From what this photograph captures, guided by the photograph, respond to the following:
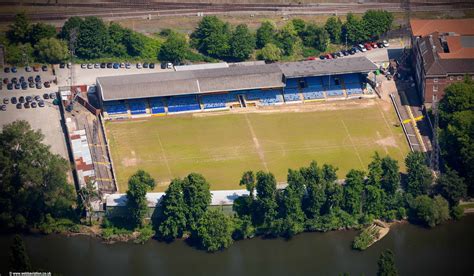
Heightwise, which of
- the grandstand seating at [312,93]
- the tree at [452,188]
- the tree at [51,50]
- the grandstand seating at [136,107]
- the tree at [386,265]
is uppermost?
the tree at [51,50]

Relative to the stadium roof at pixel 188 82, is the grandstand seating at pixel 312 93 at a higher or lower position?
lower

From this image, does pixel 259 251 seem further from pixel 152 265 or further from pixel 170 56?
pixel 170 56

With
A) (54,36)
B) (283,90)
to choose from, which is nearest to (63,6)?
(54,36)

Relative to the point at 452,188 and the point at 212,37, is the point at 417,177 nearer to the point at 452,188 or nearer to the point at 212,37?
the point at 452,188

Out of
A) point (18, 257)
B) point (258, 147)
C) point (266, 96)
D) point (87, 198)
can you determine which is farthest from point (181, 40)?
point (18, 257)

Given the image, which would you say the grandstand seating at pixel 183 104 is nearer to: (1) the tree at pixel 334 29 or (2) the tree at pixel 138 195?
(2) the tree at pixel 138 195

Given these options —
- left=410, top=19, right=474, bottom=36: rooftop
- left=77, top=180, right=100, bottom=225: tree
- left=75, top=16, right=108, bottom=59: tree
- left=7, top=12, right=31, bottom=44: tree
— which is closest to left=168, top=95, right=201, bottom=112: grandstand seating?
left=75, top=16, right=108, bottom=59: tree

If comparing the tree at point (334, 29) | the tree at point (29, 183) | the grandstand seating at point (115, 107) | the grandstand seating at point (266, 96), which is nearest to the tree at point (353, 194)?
the grandstand seating at point (266, 96)
